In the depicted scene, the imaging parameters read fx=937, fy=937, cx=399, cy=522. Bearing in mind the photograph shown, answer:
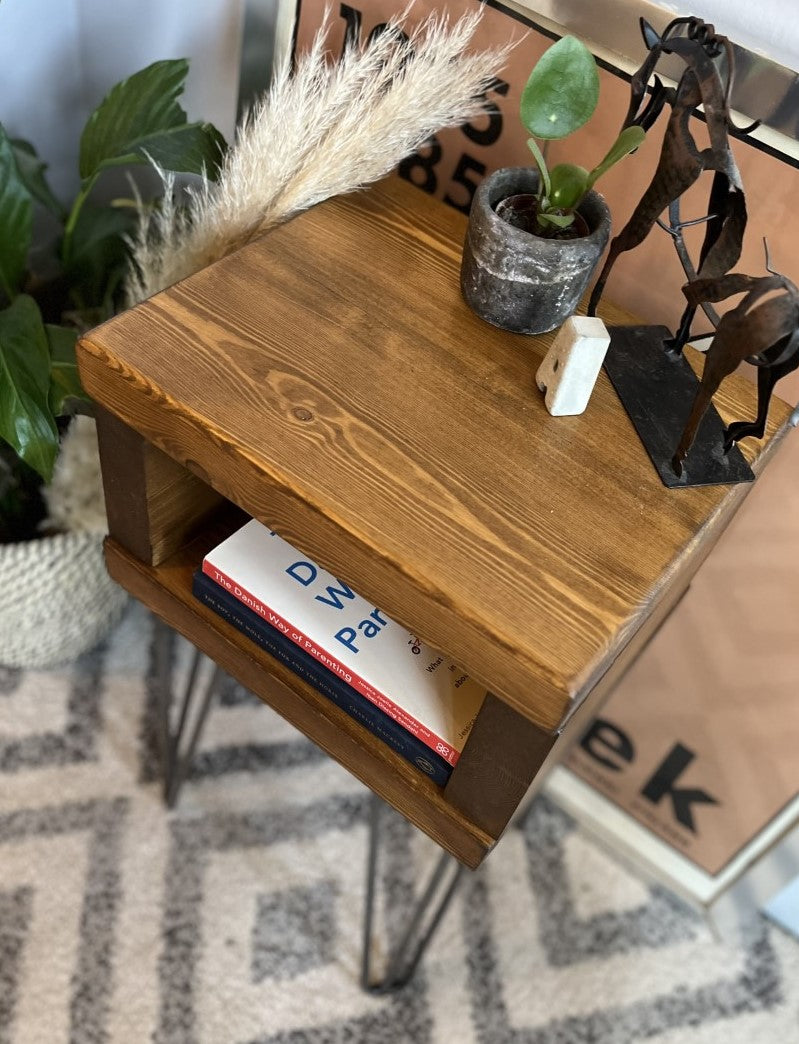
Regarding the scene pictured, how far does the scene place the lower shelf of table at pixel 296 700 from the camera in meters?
0.66

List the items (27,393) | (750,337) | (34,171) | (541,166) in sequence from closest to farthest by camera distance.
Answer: (750,337), (541,166), (27,393), (34,171)

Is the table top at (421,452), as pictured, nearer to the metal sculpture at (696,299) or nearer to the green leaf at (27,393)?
the metal sculpture at (696,299)

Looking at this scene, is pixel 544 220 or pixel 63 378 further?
pixel 63 378

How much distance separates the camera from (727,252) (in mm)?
601

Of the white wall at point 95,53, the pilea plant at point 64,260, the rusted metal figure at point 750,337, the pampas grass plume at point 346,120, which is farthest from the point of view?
the white wall at point 95,53

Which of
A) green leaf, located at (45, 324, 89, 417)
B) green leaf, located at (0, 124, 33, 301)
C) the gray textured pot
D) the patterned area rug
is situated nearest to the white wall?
green leaf, located at (0, 124, 33, 301)

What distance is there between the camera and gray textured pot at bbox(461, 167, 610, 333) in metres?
0.61

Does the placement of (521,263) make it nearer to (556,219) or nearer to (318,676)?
(556,219)

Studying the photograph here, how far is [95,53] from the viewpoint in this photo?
1.03m

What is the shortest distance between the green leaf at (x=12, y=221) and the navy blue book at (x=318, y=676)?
42 centimetres

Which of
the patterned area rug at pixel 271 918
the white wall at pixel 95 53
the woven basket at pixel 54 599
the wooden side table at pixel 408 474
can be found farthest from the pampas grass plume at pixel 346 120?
the patterned area rug at pixel 271 918

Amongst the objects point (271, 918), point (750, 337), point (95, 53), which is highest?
point (750, 337)

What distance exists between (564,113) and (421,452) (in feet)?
0.78

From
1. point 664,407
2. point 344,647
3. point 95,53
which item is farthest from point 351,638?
point 95,53
